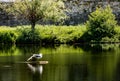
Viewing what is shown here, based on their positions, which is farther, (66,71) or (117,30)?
(117,30)

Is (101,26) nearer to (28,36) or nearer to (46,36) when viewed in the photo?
(46,36)

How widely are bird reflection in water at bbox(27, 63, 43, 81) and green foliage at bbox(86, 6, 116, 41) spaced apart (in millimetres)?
22636

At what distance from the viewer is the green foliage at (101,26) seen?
6053 centimetres

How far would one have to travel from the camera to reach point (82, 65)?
37719 millimetres

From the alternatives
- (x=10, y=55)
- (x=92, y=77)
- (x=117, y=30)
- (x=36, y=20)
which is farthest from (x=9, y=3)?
(x=92, y=77)

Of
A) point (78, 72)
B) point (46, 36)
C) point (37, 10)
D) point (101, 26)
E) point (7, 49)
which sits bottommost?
point (78, 72)

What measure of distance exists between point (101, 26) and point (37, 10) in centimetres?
708

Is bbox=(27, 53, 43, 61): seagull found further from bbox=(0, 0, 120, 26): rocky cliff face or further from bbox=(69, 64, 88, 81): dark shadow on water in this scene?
bbox=(0, 0, 120, 26): rocky cliff face

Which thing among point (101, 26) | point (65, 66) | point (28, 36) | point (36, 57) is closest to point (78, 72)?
point (65, 66)

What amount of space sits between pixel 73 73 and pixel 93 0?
37.9m

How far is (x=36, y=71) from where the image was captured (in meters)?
35.0

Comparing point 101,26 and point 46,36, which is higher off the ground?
point 101,26

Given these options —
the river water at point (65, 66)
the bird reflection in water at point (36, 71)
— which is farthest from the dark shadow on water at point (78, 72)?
the bird reflection in water at point (36, 71)

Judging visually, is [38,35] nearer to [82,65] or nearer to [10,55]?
[10,55]
